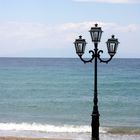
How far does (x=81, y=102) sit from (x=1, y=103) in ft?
26.0

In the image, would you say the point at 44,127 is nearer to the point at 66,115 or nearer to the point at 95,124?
the point at 66,115

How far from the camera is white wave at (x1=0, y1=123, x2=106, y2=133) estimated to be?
1230 inches

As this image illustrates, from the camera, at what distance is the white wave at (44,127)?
103 ft

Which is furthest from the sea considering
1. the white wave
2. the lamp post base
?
the lamp post base

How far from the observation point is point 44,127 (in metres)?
32.7

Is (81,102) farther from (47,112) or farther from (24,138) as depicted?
(24,138)

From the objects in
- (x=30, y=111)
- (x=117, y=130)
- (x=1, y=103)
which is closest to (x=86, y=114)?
(x=30, y=111)

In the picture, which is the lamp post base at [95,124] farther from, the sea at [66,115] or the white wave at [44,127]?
the white wave at [44,127]

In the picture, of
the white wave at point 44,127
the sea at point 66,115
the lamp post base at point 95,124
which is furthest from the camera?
the white wave at point 44,127

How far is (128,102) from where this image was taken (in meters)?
50.4

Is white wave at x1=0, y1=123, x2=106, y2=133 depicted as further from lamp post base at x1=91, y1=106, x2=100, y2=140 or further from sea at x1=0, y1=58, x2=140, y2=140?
lamp post base at x1=91, y1=106, x2=100, y2=140

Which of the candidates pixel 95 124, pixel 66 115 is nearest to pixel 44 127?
pixel 66 115

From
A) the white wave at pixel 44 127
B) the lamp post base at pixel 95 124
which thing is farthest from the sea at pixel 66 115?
the lamp post base at pixel 95 124

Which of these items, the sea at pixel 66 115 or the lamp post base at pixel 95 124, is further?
the sea at pixel 66 115
